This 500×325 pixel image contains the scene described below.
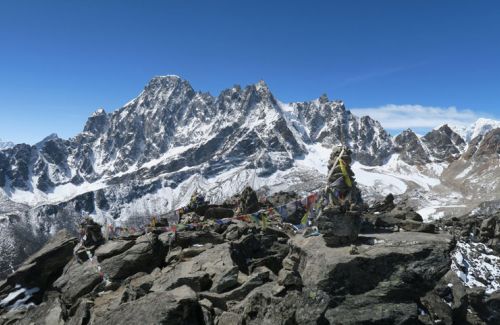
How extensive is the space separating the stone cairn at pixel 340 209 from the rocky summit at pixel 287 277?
53 mm

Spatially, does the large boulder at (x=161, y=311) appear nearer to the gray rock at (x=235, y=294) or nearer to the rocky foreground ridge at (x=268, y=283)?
the rocky foreground ridge at (x=268, y=283)

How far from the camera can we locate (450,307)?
19.0 m

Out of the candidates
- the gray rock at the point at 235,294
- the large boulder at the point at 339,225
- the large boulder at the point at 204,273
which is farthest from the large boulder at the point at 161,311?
the large boulder at the point at 339,225

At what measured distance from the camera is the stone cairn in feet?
70.4

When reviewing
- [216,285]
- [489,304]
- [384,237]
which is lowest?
[489,304]

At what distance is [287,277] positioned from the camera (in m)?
19.7

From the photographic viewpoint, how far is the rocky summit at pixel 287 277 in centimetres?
1756

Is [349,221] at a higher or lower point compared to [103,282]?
higher

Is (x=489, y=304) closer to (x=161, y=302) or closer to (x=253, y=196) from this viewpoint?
(x=161, y=302)

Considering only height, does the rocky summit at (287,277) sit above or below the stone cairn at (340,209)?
below

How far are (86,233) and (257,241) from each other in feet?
47.5

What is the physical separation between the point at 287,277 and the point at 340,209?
174 inches

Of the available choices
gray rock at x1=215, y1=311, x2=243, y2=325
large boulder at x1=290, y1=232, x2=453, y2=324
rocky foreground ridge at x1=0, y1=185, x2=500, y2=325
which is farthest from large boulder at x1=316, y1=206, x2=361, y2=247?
gray rock at x1=215, y1=311, x2=243, y2=325

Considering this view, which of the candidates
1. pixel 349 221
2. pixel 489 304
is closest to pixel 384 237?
pixel 349 221
